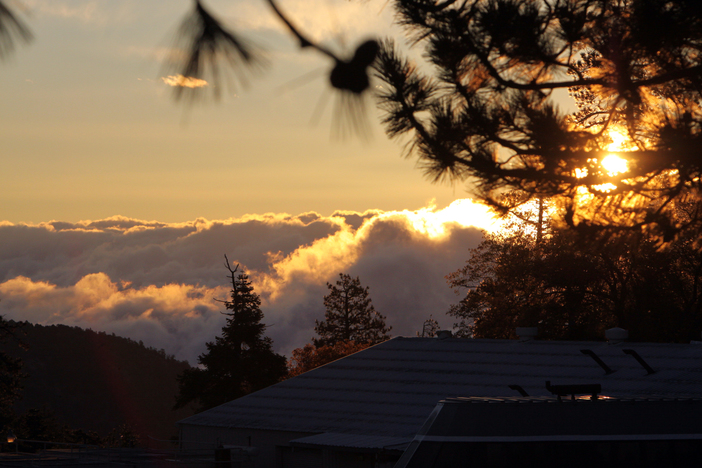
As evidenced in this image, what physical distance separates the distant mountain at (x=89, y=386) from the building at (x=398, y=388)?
434 feet

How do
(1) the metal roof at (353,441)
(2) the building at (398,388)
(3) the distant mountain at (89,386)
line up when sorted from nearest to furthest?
(1) the metal roof at (353,441) → (2) the building at (398,388) → (3) the distant mountain at (89,386)

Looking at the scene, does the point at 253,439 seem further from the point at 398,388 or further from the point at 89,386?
the point at 89,386

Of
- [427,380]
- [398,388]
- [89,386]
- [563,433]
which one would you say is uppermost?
[89,386]

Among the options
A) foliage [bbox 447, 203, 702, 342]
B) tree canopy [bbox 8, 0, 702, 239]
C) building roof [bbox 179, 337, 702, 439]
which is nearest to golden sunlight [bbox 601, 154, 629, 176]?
tree canopy [bbox 8, 0, 702, 239]

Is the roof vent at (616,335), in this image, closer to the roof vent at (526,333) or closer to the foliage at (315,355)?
the roof vent at (526,333)

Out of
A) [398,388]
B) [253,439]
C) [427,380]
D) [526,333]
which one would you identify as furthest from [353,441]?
[526,333]

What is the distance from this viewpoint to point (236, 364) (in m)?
57.3

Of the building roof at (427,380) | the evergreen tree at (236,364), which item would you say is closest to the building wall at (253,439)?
the building roof at (427,380)

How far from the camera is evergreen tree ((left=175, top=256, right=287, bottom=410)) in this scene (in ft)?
182

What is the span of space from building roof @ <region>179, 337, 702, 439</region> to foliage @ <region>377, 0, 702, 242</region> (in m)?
8.79

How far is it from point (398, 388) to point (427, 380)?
90 cm

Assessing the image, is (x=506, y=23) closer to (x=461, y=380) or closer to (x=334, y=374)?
(x=461, y=380)

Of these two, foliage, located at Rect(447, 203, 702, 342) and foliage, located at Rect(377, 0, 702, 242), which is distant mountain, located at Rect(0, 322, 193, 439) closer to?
foliage, located at Rect(447, 203, 702, 342)

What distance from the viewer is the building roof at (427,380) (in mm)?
18594
